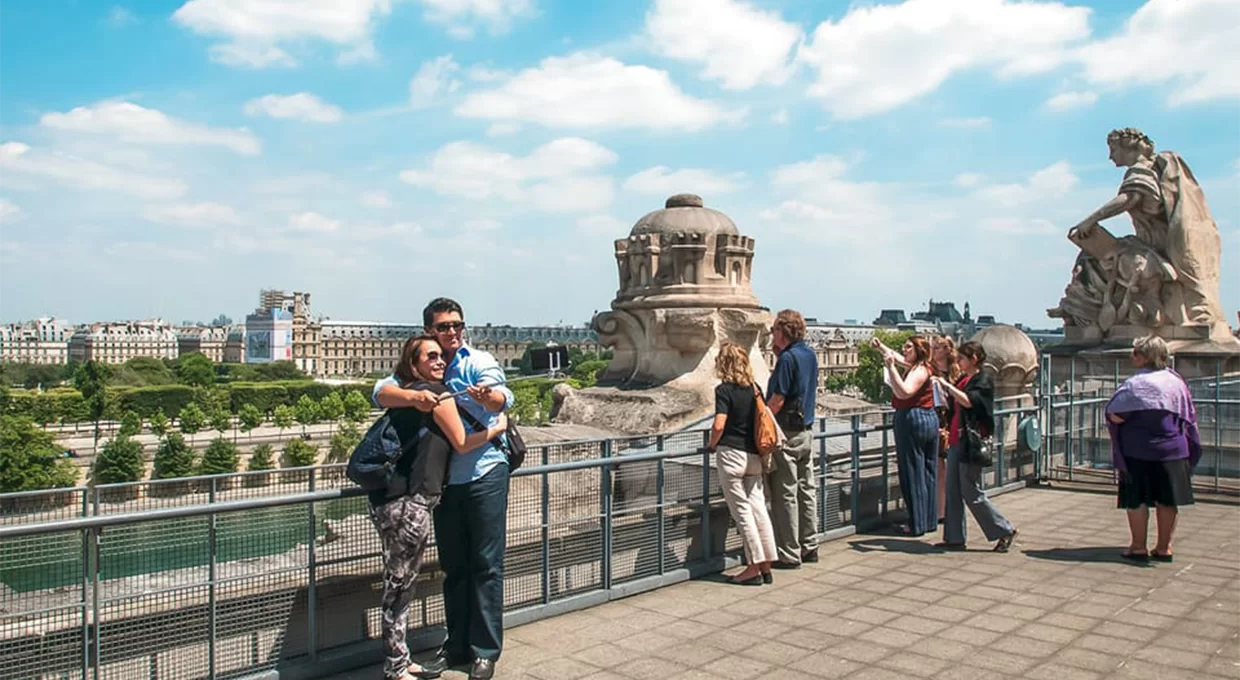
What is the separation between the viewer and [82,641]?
3988mm

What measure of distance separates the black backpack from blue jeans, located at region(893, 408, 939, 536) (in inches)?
172

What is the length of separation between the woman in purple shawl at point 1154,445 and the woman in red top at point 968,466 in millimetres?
844

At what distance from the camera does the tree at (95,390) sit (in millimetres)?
74125

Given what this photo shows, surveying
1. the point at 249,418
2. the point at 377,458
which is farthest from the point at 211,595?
the point at 249,418

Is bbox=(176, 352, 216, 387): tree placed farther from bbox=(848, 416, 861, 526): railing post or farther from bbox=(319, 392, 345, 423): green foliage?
bbox=(848, 416, 861, 526): railing post

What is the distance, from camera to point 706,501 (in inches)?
258

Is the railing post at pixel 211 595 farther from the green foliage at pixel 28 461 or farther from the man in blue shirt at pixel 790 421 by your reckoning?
the green foliage at pixel 28 461

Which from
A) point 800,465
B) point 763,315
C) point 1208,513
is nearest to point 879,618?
point 800,465

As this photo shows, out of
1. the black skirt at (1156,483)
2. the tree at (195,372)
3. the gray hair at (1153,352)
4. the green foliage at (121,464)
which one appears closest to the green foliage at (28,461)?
the green foliage at (121,464)

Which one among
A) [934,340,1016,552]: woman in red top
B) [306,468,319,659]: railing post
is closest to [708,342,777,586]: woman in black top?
[934,340,1016,552]: woman in red top

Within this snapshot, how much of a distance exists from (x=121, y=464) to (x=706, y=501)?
1881 inches

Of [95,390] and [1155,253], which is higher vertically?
[1155,253]

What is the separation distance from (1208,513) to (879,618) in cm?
506

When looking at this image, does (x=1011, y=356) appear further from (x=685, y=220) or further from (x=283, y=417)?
(x=283, y=417)
